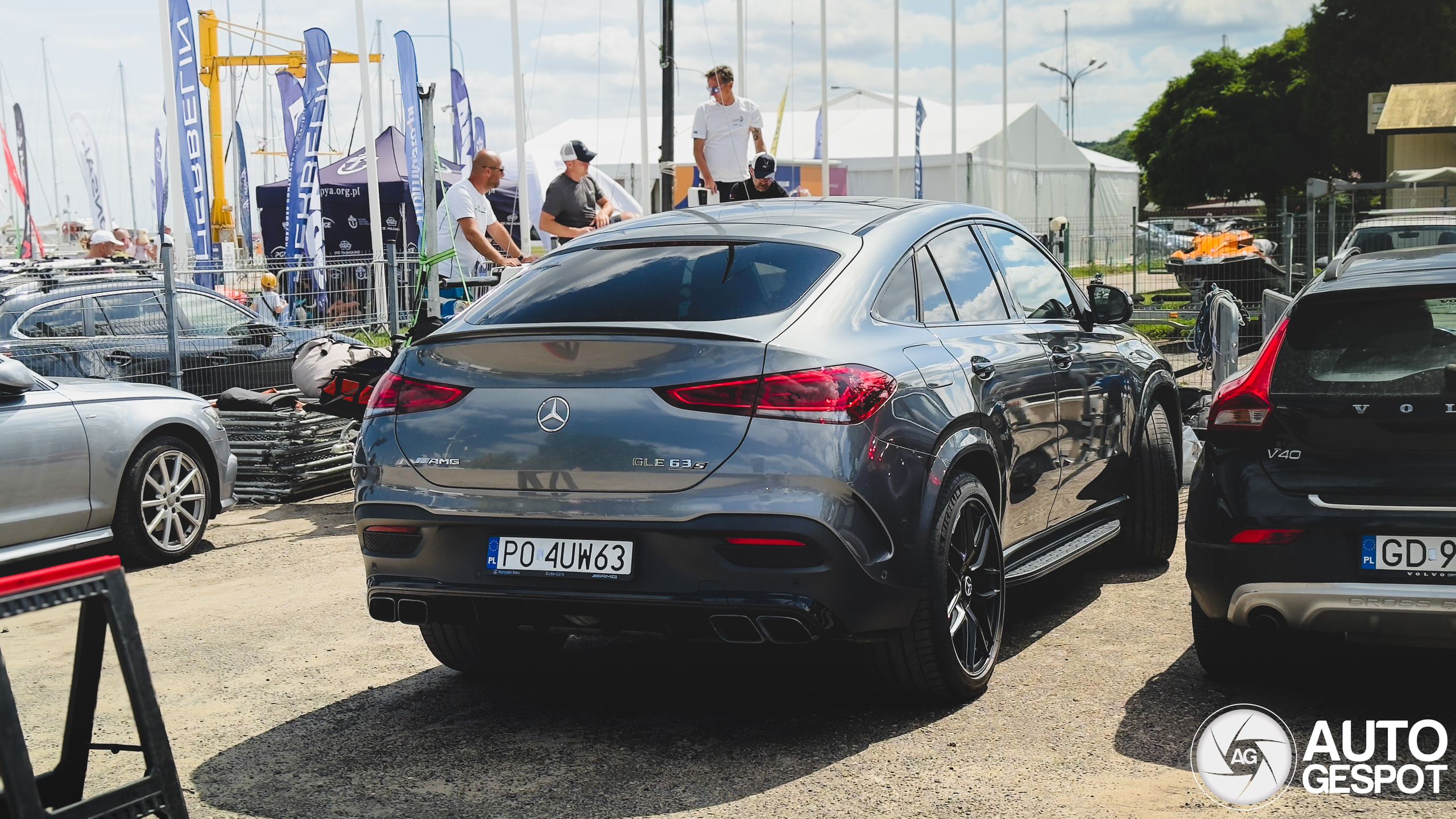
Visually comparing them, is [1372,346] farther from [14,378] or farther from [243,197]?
[243,197]

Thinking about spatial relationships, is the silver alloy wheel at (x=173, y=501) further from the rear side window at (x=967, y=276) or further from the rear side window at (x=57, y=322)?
the rear side window at (x=967, y=276)

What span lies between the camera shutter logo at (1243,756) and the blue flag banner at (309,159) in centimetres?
1895

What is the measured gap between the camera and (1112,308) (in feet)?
21.9

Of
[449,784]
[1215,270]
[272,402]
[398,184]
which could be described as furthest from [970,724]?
[398,184]

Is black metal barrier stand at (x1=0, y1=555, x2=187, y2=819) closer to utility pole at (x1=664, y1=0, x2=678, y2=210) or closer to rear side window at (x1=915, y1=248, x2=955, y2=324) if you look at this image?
rear side window at (x1=915, y1=248, x2=955, y2=324)

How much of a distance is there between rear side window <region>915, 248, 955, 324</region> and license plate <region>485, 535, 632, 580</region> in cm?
148

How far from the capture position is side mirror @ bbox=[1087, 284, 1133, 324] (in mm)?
6637

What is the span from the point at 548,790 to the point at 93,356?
7.91 metres

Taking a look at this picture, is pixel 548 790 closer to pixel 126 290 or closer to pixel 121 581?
pixel 121 581

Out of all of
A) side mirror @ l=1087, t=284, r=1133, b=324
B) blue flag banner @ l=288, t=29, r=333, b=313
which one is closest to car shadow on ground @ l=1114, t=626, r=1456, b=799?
side mirror @ l=1087, t=284, r=1133, b=324

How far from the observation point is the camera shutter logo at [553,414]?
4293 millimetres

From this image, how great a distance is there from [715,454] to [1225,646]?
1.98m

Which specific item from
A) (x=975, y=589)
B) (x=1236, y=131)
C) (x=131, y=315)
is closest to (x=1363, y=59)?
(x=1236, y=131)

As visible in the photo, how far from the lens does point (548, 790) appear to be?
4105 millimetres
